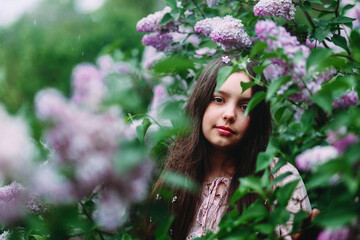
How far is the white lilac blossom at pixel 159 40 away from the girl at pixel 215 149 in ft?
1.03

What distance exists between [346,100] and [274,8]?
0.56m

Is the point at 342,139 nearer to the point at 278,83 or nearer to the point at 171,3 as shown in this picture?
the point at 278,83

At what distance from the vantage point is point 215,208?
1.39 metres

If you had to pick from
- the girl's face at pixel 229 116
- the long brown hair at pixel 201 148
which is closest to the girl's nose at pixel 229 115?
the girl's face at pixel 229 116

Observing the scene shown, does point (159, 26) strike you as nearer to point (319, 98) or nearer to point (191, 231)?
point (191, 231)

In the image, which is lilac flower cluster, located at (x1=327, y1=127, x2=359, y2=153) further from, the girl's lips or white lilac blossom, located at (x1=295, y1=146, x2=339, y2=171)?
the girl's lips

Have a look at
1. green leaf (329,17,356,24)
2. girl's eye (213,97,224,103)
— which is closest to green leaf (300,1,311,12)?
green leaf (329,17,356,24)

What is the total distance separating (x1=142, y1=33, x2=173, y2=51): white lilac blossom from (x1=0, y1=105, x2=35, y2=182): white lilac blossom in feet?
4.20

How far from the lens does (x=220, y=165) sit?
1484mm

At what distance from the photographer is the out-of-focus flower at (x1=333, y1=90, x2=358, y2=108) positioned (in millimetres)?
862

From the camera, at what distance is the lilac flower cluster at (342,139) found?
2.14 feet

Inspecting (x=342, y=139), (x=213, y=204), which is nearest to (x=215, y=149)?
(x=213, y=204)

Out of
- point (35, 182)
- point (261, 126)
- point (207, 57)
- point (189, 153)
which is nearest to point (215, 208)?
point (189, 153)

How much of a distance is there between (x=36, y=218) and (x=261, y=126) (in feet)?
3.16
